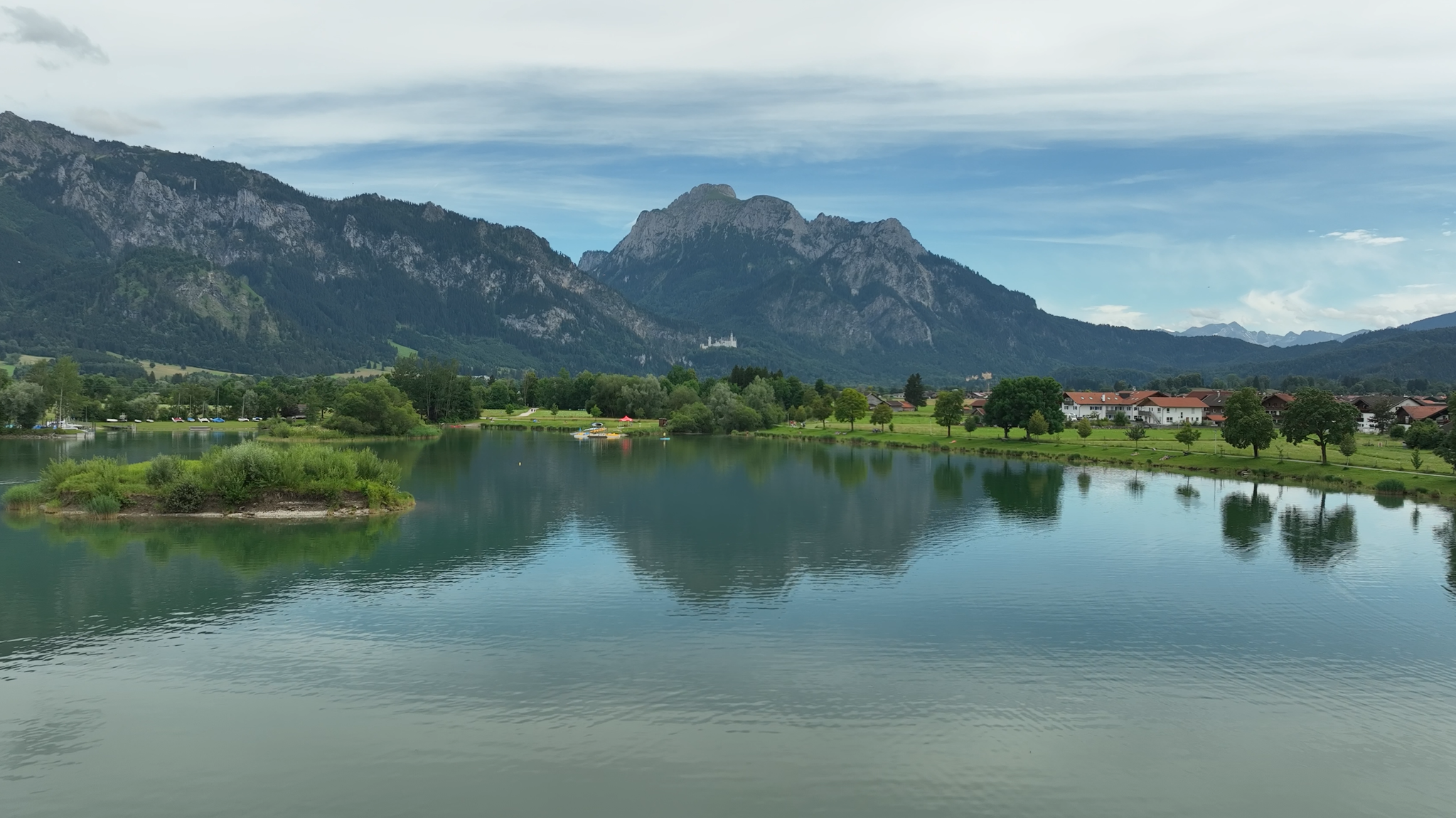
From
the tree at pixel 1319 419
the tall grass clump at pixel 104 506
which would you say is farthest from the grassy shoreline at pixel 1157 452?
the tall grass clump at pixel 104 506

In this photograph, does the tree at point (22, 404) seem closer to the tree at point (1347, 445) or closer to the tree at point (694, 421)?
the tree at point (694, 421)

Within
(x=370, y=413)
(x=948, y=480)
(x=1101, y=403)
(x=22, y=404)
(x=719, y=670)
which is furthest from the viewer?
(x=1101, y=403)

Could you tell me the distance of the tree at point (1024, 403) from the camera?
122m

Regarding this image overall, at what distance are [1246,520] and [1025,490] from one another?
19011mm

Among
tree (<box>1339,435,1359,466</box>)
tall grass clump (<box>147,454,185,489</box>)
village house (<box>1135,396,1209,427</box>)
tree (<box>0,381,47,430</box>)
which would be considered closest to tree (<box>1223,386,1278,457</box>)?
tree (<box>1339,435,1359,466</box>)

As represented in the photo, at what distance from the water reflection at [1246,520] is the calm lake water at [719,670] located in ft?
2.94

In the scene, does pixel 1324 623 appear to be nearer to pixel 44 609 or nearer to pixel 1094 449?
pixel 44 609

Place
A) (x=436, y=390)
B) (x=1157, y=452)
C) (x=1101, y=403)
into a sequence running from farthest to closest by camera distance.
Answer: (x=1101, y=403) < (x=436, y=390) < (x=1157, y=452)

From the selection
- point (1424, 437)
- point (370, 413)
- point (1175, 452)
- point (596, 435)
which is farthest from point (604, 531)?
point (370, 413)

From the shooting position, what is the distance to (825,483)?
84.4m

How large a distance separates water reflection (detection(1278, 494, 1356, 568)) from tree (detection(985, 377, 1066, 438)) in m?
48.9

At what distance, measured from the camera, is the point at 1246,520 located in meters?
64.6

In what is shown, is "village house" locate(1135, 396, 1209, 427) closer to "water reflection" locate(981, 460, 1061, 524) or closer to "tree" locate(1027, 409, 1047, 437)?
"tree" locate(1027, 409, 1047, 437)

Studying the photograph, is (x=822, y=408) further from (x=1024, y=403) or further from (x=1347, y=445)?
(x=1347, y=445)
